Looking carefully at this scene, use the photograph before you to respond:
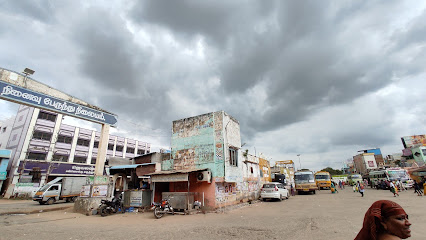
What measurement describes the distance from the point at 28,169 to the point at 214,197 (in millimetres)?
31971

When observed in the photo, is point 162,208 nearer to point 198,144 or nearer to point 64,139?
point 198,144

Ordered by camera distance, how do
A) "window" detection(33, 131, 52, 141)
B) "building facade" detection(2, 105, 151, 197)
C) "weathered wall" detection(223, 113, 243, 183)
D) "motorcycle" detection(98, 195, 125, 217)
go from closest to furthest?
1. "motorcycle" detection(98, 195, 125, 217)
2. "weathered wall" detection(223, 113, 243, 183)
3. "building facade" detection(2, 105, 151, 197)
4. "window" detection(33, 131, 52, 141)

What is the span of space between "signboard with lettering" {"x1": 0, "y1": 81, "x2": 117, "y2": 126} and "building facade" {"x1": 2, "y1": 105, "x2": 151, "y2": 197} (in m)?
23.0

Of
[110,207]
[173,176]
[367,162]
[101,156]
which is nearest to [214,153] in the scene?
[173,176]

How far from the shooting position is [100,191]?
48.4 feet

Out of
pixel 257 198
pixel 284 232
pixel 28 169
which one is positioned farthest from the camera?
pixel 28 169

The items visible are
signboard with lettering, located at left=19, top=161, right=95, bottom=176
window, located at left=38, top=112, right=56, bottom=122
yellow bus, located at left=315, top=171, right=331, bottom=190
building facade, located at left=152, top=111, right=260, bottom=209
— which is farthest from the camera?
window, located at left=38, top=112, right=56, bottom=122

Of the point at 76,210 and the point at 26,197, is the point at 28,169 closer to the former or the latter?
the point at 26,197

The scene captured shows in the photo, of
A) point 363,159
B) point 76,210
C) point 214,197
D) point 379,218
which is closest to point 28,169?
point 76,210

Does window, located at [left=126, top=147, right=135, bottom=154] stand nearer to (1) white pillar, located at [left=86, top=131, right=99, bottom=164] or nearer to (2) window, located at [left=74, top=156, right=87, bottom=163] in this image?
(1) white pillar, located at [left=86, top=131, right=99, bottom=164]

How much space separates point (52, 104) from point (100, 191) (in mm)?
6959

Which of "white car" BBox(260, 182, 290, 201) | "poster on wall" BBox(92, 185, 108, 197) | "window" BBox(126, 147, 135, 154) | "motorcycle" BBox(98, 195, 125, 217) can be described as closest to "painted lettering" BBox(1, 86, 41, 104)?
"poster on wall" BBox(92, 185, 108, 197)

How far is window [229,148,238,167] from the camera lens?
1611 cm

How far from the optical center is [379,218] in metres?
1.99
